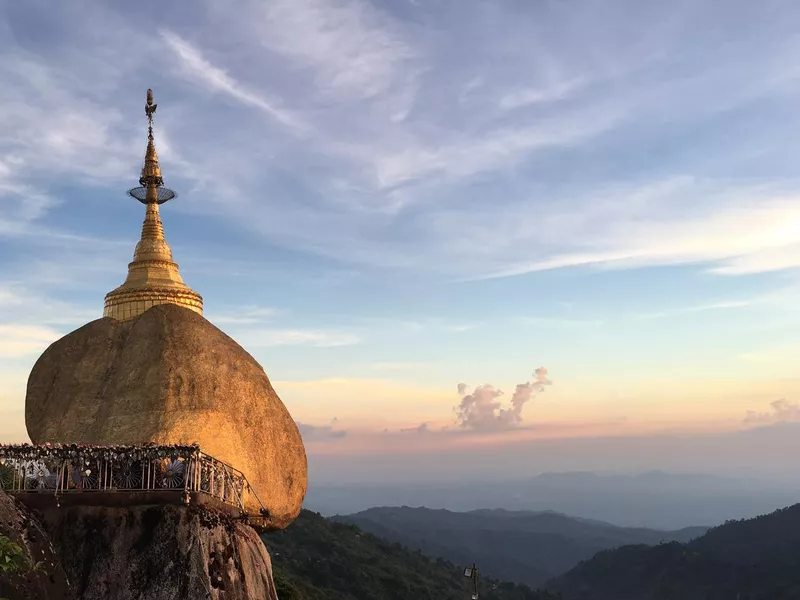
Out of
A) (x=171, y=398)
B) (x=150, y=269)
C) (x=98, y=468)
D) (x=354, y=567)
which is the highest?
(x=150, y=269)

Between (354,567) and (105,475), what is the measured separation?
97721 millimetres

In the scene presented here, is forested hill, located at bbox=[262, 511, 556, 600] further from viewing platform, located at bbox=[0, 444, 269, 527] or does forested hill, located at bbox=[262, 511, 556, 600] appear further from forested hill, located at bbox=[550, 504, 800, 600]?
viewing platform, located at bbox=[0, 444, 269, 527]

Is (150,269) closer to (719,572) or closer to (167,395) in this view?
(167,395)

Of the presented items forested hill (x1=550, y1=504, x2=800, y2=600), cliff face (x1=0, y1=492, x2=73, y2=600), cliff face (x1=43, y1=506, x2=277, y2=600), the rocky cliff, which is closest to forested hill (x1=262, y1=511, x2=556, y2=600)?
forested hill (x1=550, y1=504, x2=800, y2=600)

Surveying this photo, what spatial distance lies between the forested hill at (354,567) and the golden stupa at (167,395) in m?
59.7

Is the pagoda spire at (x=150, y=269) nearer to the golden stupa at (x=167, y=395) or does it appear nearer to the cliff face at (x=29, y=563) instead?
the golden stupa at (x=167, y=395)

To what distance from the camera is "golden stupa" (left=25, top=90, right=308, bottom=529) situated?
30.7m

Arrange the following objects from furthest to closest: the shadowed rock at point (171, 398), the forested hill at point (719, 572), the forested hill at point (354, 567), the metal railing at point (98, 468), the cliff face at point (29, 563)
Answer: the forested hill at point (719, 572), the forested hill at point (354, 567), the shadowed rock at point (171, 398), the metal railing at point (98, 468), the cliff face at point (29, 563)

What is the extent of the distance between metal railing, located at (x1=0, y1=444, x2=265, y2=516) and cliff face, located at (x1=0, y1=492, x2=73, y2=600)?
1.30 m

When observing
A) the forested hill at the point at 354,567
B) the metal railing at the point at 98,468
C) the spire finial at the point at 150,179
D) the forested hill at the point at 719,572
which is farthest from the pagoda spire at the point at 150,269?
the forested hill at the point at 719,572

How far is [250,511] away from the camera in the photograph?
98.8ft

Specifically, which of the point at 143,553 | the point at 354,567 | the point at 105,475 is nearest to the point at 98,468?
the point at 105,475

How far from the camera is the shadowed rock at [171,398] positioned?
3072 centimetres

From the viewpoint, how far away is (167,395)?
102ft
